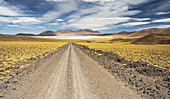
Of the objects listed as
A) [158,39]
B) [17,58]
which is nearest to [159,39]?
[158,39]

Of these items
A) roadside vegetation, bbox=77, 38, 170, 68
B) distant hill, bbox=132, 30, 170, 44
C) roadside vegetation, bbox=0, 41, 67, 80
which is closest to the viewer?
roadside vegetation, bbox=0, 41, 67, 80

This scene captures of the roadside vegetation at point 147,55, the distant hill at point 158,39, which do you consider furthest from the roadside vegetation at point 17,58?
the distant hill at point 158,39

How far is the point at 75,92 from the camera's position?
560cm

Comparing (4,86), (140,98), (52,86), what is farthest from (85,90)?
(4,86)

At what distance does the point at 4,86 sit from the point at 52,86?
10.6 ft

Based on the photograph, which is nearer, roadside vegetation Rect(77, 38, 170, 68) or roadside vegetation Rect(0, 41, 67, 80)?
roadside vegetation Rect(0, 41, 67, 80)

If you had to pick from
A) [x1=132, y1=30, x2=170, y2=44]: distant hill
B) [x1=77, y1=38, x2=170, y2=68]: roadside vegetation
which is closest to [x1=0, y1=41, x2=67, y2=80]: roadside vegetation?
[x1=77, y1=38, x2=170, y2=68]: roadside vegetation

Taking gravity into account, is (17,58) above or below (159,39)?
below

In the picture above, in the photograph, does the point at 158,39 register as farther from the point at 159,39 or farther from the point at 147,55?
the point at 147,55

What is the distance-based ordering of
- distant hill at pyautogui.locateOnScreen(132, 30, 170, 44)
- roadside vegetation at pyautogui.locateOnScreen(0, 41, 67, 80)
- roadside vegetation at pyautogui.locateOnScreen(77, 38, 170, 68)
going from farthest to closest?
1. distant hill at pyautogui.locateOnScreen(132, 30, 170, 44)
2. roadside vegetation at pyautogui.locateOnScreen(77, 38, 170, 68)
3. roadside vegetation at pyautogui.locateOnScreen(0, 41, 67, 80)

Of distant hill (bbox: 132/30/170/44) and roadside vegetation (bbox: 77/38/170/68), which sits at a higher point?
distant hill (bbox: 132/30/170/44)

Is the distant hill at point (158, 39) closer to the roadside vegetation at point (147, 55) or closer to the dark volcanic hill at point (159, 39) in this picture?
the dark volcanic hill at point (159, 39)

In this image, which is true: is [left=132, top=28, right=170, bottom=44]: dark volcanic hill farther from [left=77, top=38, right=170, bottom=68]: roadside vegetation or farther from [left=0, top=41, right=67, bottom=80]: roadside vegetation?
[left=0, top=41, right=67, bottom=80]: roadside vegetation

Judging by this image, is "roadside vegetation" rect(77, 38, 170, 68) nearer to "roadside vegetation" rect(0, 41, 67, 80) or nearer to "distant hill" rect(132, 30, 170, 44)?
"roadside vegetation" rect(0, 41, 67, 80)
